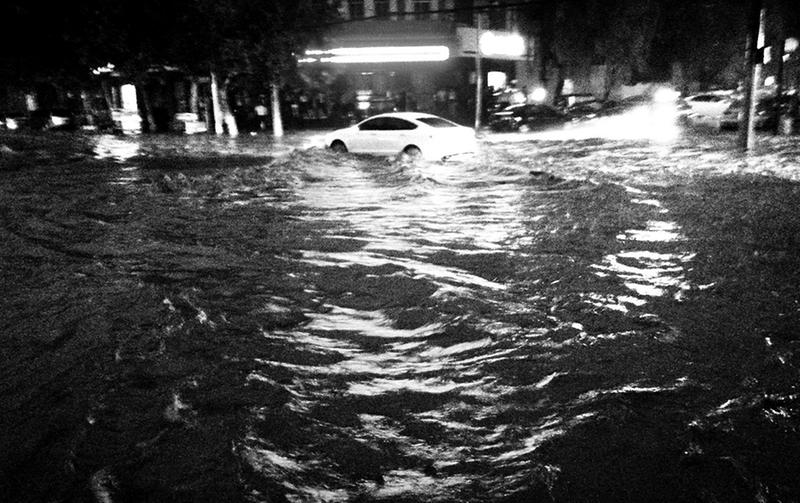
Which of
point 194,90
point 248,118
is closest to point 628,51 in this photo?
point 248,118

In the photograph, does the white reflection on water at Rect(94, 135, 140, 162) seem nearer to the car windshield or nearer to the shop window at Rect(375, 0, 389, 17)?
the car windshield

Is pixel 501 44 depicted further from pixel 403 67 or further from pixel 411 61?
pixel 403 67

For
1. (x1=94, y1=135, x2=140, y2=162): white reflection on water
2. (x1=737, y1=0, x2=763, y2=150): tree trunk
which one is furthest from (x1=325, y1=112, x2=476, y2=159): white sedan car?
(x1=94, y1=135, x2=140, y2=162): white reflection on water

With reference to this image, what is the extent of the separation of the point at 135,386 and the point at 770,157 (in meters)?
17.0

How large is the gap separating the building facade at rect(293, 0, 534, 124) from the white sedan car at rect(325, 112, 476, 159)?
15.3m

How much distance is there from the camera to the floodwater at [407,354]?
3449mm

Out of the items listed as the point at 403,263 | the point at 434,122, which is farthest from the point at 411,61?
the point at 403,263

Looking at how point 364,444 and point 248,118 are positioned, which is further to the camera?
point 248,118

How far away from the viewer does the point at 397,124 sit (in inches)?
736

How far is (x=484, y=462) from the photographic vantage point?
11.7 feet

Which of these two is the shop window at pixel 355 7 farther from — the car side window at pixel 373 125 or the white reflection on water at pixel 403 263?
the white reflection on water at pixel 403 263

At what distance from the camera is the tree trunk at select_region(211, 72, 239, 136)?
31.5 m

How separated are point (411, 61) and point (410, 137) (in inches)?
729

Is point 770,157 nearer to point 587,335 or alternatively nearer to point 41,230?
point 587,335
